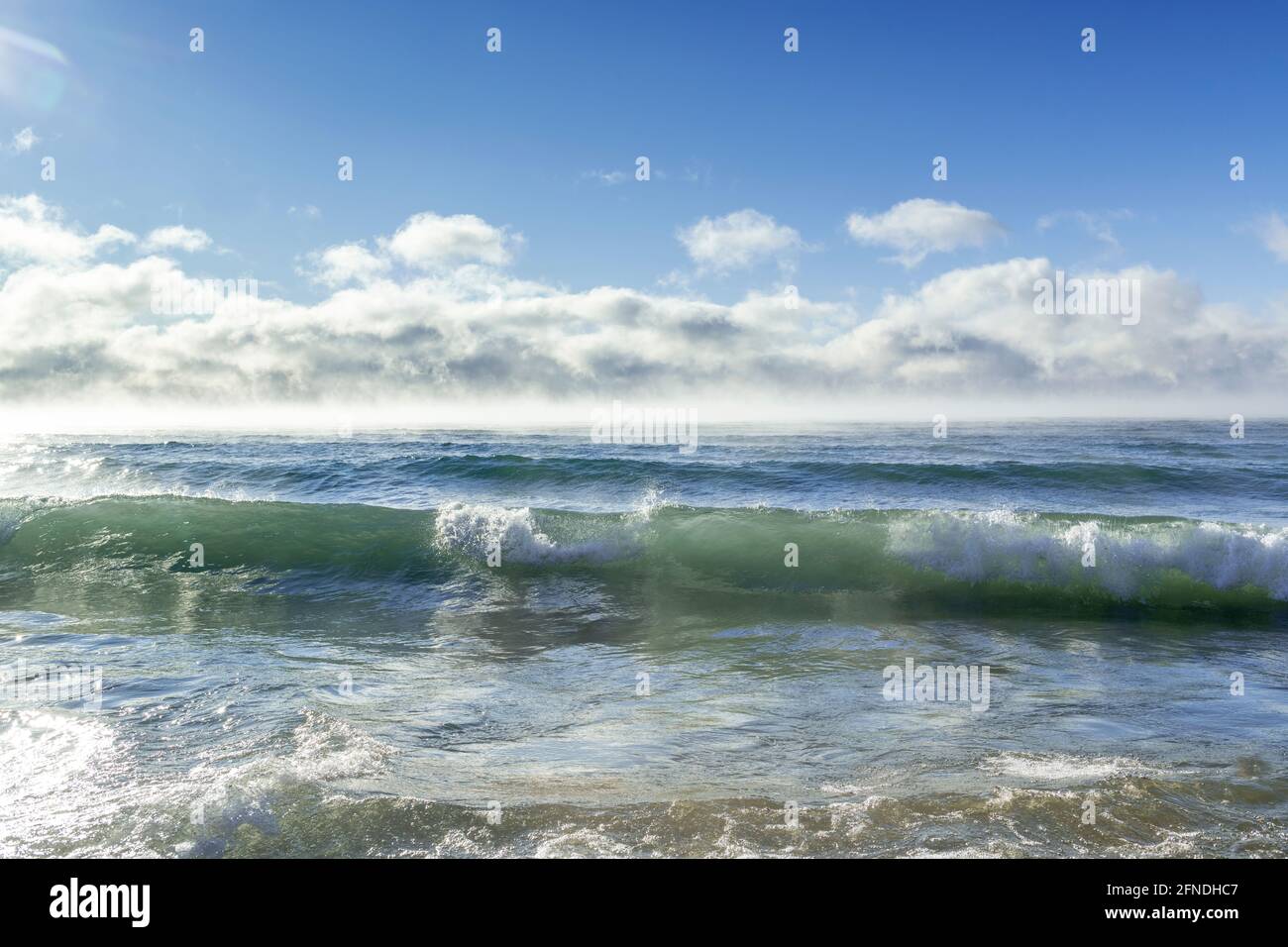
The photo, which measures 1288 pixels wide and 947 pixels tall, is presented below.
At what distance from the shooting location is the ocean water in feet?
15.3

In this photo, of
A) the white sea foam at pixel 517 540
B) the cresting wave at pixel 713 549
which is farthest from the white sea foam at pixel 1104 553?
the white sea foam at pixel 517 540

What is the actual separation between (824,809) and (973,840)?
32.5 inches

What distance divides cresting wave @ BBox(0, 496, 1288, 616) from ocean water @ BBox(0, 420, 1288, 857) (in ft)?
0.22

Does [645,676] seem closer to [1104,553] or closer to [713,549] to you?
[713,549]

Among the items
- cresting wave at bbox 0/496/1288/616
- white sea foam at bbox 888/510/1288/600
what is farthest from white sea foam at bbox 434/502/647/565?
white sea foam at bbox 888/510/1288/600

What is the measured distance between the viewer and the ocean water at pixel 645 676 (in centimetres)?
465

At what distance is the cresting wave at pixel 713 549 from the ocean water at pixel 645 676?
0.07 m

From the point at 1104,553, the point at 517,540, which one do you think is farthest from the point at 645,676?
the point at 1104,553

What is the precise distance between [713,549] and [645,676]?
24.0 ft

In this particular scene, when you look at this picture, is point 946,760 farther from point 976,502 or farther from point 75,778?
point 976,502

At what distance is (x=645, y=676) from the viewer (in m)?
8.25

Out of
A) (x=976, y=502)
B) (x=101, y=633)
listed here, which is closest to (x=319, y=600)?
(x=101, y=633)

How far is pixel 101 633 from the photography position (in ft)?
32.9

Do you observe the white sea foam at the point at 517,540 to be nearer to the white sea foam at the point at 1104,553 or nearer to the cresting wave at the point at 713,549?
the cresting wave at the point at 713,549
